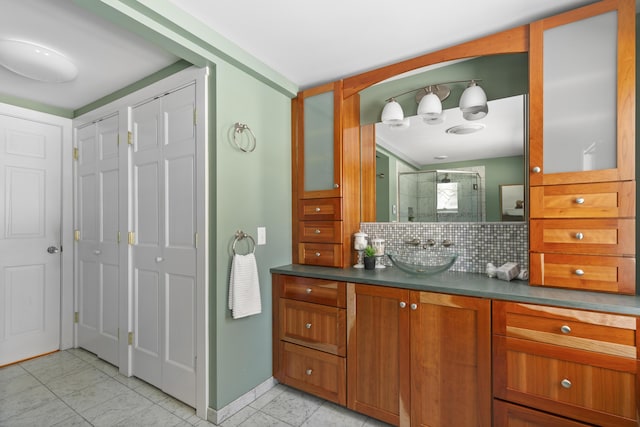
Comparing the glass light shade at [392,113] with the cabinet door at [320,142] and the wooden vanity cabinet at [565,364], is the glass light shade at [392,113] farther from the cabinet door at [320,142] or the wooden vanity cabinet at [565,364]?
the wooden vanity cabinet at [565,364]

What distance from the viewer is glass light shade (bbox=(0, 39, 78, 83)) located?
1.77 m

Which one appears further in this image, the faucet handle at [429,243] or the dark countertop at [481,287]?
the faucet handle at [429,243]

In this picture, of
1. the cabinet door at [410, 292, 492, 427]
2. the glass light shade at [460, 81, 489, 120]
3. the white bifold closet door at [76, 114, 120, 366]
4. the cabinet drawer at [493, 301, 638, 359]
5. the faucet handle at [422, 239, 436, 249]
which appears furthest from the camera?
the white bifold closet door at [76, 114, 120, 366]

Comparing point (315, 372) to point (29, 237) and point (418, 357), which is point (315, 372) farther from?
point (29, 237)

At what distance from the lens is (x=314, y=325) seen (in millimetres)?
2006

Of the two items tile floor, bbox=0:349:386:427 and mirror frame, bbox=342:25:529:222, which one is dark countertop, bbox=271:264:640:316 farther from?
tile floor, bbox=0:349:386:427

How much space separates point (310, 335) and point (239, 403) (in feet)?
2.05

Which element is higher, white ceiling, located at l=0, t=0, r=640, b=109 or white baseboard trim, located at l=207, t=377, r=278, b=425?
white ceiling, located at l=0, t=0, r=640, b=109

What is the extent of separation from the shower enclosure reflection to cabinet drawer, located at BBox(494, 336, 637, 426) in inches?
33.2

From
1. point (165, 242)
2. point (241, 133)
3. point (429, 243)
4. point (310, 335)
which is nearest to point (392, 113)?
point (429, 243)

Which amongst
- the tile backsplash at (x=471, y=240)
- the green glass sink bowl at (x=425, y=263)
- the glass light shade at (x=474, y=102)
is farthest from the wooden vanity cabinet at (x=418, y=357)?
the glass light shade at (x=474, y=102)

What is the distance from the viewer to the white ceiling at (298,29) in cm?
154

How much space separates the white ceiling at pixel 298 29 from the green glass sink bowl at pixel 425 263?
52.8 inches

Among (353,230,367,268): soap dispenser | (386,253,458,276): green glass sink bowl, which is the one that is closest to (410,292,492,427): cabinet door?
(386,253,458,276): green glass sink bowl
